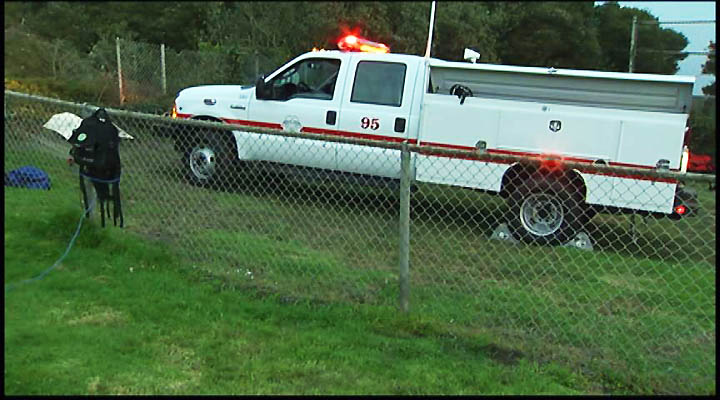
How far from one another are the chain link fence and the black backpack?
0.63 feet

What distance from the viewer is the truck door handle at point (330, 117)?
8672 millimetres

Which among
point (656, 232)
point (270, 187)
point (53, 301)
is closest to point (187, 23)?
point (270, 187)

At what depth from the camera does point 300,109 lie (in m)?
8.85

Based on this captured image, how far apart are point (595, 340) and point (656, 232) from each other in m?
5.04

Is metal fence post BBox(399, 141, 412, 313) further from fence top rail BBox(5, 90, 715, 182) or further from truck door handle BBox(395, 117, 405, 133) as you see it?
truck door handle BBox(395, 117, 405, 133)

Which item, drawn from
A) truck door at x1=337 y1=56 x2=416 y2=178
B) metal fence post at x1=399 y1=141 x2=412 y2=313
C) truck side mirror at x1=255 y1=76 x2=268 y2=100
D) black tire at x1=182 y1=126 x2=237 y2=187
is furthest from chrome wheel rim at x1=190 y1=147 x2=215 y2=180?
metal fence post at x1=399 y1=141 x2=412 y2=313

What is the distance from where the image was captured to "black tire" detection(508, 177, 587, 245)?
→ 25.1 feet

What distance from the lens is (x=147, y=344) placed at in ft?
13.1

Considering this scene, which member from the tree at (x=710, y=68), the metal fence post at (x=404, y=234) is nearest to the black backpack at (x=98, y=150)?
the metal fence post at (x=404, y=234)

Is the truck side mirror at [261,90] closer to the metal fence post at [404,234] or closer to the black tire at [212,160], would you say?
the black tire at [212,160]

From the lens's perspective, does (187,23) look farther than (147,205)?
Yes

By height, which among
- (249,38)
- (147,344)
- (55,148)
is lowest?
(147,344)

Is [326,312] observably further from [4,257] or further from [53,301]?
[4,257]

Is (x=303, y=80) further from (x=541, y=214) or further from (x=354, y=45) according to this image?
(x=541, y=214)
